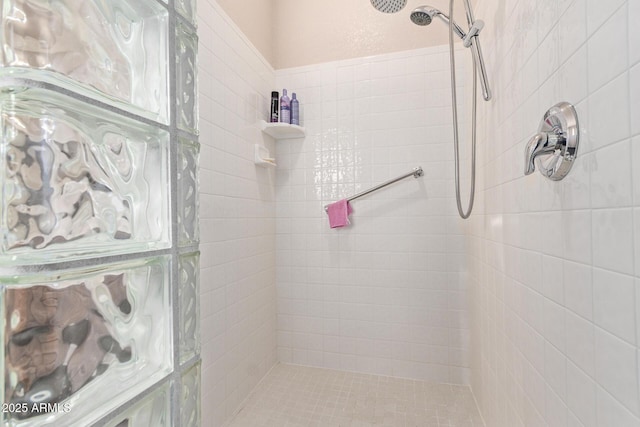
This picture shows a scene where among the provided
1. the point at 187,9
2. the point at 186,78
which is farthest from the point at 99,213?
the point at 187,9

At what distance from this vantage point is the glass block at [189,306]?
521 mm

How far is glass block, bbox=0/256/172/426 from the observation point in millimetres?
310

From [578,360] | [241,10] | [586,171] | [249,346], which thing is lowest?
[249,346]

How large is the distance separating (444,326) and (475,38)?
4.94 feet

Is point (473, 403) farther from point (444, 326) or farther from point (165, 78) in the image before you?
point (165, 78)

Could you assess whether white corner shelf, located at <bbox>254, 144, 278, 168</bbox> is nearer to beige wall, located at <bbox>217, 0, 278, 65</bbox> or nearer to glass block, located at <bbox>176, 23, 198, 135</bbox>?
beige wall, located at <bbox>217, 0, 278, 65</bbox>

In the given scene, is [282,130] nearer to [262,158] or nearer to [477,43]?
[262,158]

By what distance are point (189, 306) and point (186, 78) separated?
400 mm

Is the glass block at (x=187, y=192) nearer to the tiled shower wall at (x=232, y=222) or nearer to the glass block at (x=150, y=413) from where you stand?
the glass block at (x=150, y=413)

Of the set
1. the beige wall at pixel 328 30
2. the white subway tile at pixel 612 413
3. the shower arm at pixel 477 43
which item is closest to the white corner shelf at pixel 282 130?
the beige wall at pixel 328 30

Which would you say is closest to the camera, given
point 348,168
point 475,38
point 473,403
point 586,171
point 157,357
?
point 157,357

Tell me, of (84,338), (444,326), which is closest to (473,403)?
(444,326)

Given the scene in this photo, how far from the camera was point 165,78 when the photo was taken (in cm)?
50

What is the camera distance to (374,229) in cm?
196
